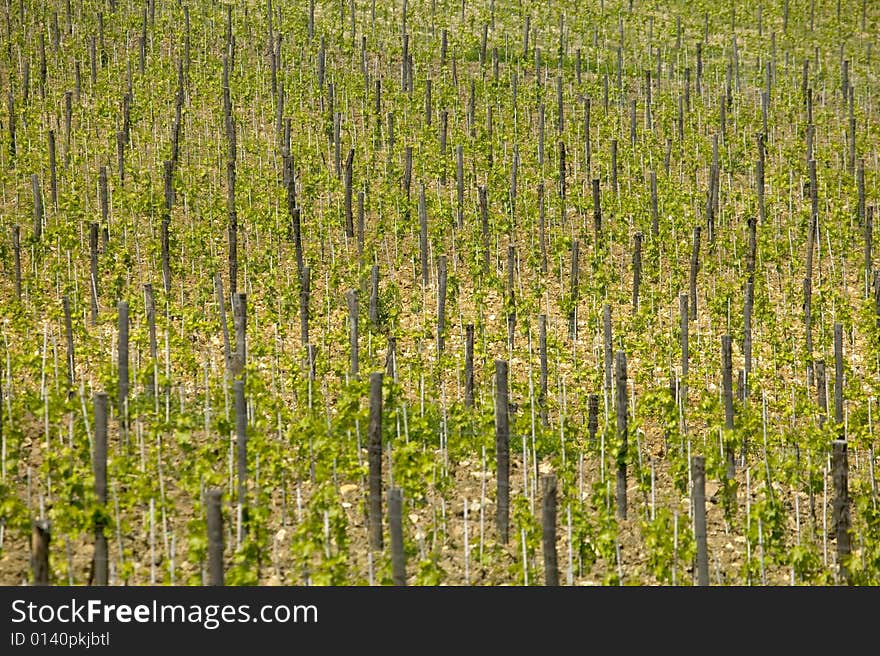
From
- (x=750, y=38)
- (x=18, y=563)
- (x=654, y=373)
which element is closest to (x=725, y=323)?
(x=654, y=373)

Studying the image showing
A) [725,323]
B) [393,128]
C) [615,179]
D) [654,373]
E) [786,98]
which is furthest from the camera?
[786,98]

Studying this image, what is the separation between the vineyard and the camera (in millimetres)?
10664

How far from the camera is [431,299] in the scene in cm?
1642

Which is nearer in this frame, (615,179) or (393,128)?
(615,179)

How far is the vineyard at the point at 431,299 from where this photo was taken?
1066 cm

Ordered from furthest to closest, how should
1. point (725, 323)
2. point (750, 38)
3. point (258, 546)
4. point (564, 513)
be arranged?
point (750, 38) → point (725, 323) → point (564, 513) → point (258, 546)

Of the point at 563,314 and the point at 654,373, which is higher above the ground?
the point at 563,314

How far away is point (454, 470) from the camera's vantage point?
1231 cm

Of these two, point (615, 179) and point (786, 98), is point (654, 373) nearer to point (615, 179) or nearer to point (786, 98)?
point (615, 179)

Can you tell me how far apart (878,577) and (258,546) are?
207 inches

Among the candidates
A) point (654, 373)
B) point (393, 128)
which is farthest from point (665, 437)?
point (393, 128)

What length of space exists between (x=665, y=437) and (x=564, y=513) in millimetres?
2375
